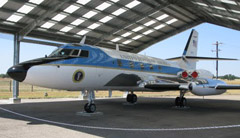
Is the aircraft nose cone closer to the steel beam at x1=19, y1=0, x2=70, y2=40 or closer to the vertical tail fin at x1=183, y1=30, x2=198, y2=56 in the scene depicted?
the steel beam at x1=19, y1=0, x2=70, y2=40

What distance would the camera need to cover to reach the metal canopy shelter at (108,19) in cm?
1808

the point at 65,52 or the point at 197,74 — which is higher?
the point at 65,52

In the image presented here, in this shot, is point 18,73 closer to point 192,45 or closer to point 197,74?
point 197,74

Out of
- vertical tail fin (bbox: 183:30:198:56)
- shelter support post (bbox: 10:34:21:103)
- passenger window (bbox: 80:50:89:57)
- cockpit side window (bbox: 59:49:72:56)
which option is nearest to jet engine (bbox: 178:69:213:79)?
vertical tail fin (bbox: 183:30:198:56)

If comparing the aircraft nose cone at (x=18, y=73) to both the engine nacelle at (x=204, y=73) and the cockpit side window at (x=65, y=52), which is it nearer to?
the cockpit side window at (x=65, y=52)

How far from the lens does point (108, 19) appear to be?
2273cm

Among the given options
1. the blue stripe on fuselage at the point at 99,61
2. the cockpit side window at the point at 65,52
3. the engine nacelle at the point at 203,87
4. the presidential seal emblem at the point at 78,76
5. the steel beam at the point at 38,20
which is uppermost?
the steel beam at the point at 38,20

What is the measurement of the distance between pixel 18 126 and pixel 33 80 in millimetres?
1979

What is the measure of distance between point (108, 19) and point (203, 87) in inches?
505

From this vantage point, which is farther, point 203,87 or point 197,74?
point 197,74

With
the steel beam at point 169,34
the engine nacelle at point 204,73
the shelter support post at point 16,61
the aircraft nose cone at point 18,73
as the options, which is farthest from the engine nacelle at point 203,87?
the steel beam at point 169,34

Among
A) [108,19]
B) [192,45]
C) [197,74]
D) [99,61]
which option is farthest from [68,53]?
[192,45]

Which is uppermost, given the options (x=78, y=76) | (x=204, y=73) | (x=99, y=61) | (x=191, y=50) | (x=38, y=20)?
(x=38, y=20)

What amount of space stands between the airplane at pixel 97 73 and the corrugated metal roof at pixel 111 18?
262 inches
